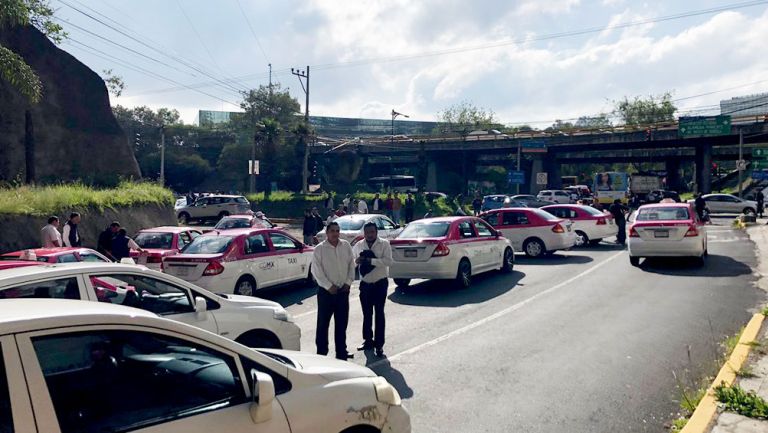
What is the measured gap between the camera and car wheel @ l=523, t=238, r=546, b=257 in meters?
19.3

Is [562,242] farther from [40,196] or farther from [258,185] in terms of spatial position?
[258,185]

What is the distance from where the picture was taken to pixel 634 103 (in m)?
107

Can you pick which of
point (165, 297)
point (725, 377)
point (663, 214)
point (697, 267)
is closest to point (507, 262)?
point (663, 214)

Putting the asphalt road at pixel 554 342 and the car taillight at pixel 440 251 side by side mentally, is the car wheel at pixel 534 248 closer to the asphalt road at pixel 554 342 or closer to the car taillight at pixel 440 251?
the asphalt road at pixel 554 342

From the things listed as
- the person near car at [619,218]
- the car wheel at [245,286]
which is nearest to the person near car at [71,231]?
the car wheel at [245,286]

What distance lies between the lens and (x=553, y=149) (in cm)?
6103

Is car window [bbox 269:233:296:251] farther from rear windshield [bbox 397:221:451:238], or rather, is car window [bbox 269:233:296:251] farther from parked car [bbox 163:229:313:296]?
rear windshield [bbox 397:221:451:238]

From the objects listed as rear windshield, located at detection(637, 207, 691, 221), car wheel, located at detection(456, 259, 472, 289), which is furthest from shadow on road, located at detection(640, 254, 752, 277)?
car wheel, located at detection(456, 259, 472, 289)

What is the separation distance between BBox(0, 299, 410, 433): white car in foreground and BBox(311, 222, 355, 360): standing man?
367 centimetres

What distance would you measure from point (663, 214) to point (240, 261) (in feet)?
35.2

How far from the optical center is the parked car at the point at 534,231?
19.1m

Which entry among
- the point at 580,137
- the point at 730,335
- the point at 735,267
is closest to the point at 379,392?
the point at 730,335

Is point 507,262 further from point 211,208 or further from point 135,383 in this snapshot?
point 211,208

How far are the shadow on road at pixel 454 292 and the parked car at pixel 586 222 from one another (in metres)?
7.07
